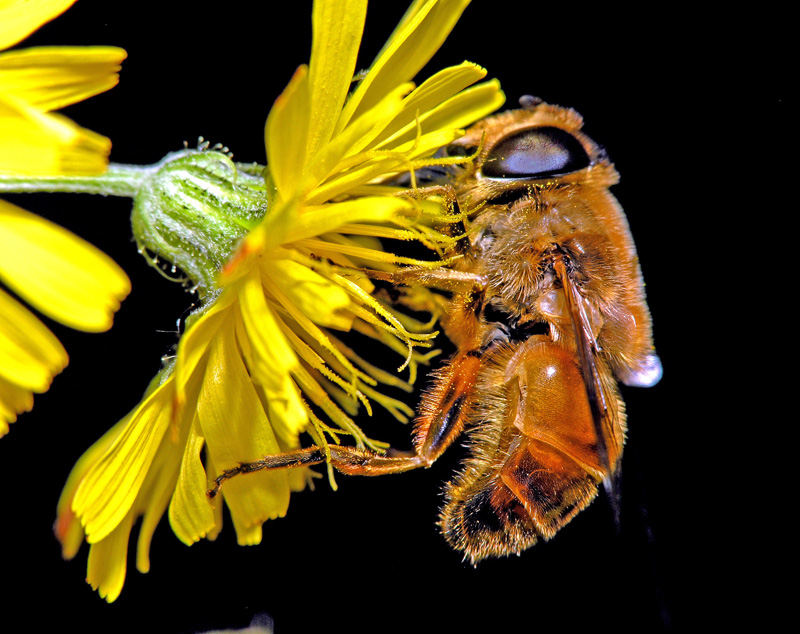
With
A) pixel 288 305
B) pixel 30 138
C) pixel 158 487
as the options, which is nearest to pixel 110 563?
pixel 158 487

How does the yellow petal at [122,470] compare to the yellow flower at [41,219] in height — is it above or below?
below

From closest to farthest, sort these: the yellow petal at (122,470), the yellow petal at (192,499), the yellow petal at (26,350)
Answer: the yellow petal at (26,350) < the yellow petal at (122,470) < the yellow petal at (192,499)

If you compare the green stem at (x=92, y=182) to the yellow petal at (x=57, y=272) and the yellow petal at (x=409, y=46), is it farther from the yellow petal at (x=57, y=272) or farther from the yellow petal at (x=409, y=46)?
the yellow petal at (x=409, y=46)

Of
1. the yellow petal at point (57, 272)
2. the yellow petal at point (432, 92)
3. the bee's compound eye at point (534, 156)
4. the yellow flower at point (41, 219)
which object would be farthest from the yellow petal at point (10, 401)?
the bee's compound eye at point (534, 156)

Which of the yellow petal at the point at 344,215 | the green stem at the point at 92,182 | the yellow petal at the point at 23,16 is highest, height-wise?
the yellow petal at the point at 23,16

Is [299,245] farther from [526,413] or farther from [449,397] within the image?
[526,413]

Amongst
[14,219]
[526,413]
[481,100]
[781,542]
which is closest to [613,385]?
[526,413]

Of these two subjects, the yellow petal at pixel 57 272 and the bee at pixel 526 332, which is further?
the bee at pixel 526 332
